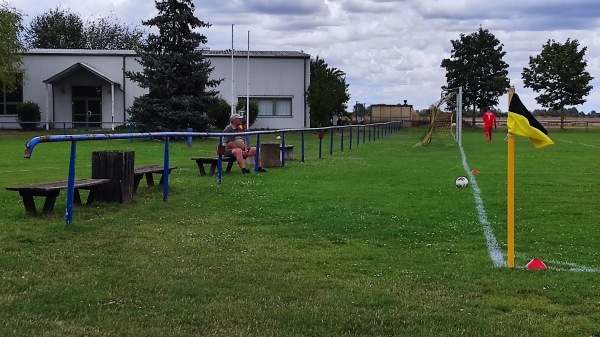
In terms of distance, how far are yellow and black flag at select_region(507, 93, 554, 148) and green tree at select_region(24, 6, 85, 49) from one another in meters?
70.9

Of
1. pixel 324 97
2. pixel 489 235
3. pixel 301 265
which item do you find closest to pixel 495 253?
pixel 489 235

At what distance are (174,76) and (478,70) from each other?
3766cm

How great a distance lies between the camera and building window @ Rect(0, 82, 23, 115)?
2034 inches

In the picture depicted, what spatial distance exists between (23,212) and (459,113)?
87.1ft

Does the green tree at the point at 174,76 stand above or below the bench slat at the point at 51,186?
above

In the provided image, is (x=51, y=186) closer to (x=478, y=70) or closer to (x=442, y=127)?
(x=442, y=127)

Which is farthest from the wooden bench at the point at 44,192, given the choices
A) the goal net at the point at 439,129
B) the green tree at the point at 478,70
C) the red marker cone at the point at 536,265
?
the green tree at the point at 478,70

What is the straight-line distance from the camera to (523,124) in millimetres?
6578

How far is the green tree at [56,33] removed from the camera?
72812 mm

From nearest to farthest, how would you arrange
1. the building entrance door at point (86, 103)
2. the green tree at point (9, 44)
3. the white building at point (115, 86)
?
1. the green tree at point (9, 44)
2. the white building at point (115, 86)
3. the building entrance door at point (86, 103)

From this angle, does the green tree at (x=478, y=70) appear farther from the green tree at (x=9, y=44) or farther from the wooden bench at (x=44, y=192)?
the wooden bench at (x=44, y=192)

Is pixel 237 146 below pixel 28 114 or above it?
below

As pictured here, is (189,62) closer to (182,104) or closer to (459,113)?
(182,104)

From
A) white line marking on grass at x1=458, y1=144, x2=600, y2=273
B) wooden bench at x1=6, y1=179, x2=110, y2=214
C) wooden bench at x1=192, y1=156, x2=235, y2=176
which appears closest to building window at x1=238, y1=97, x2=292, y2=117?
wooden bench at x1=192, y1=156, x2=235, y2=176
